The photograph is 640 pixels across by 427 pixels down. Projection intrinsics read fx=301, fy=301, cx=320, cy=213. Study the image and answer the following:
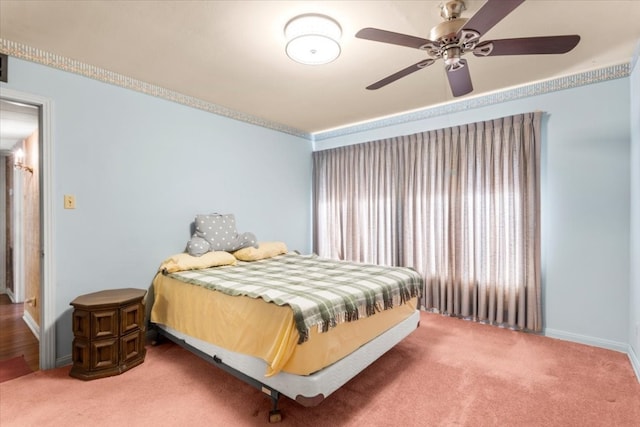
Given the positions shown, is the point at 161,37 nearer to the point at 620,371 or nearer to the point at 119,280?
the point at 119,280

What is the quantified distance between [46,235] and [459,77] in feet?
11.2

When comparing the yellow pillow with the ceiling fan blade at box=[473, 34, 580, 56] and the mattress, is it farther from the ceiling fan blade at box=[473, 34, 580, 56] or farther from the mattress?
the ceiling fan blade at box=[473, 34, 580, 56]

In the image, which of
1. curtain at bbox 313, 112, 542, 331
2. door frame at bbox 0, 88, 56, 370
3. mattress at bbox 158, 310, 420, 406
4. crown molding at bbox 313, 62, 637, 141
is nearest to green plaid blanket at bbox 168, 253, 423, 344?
mattress at bbox 158, 310, 420, 406

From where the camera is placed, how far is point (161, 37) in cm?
223

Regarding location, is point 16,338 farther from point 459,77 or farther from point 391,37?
point 459,77

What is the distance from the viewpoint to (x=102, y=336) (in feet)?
7.63

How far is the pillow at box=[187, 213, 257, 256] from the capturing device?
10.6ft

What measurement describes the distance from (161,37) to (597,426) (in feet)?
12.6

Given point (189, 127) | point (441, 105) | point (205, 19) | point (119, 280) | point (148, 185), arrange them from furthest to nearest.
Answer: point (441, 105) < point (189, 127) < point (148, 185) < point (119, 280) < point (205, 19)

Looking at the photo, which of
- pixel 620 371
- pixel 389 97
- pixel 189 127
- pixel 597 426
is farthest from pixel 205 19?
pixel 620 371

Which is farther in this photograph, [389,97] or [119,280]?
[389,97]

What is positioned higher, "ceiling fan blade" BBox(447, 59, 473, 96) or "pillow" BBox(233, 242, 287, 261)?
"ceiling fan blade" BBox(447, 59, 473, 96)

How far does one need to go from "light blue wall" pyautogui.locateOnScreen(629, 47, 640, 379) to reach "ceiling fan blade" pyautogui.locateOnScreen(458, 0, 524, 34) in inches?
71.9

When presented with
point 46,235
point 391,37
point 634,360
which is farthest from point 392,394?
point 46,235
